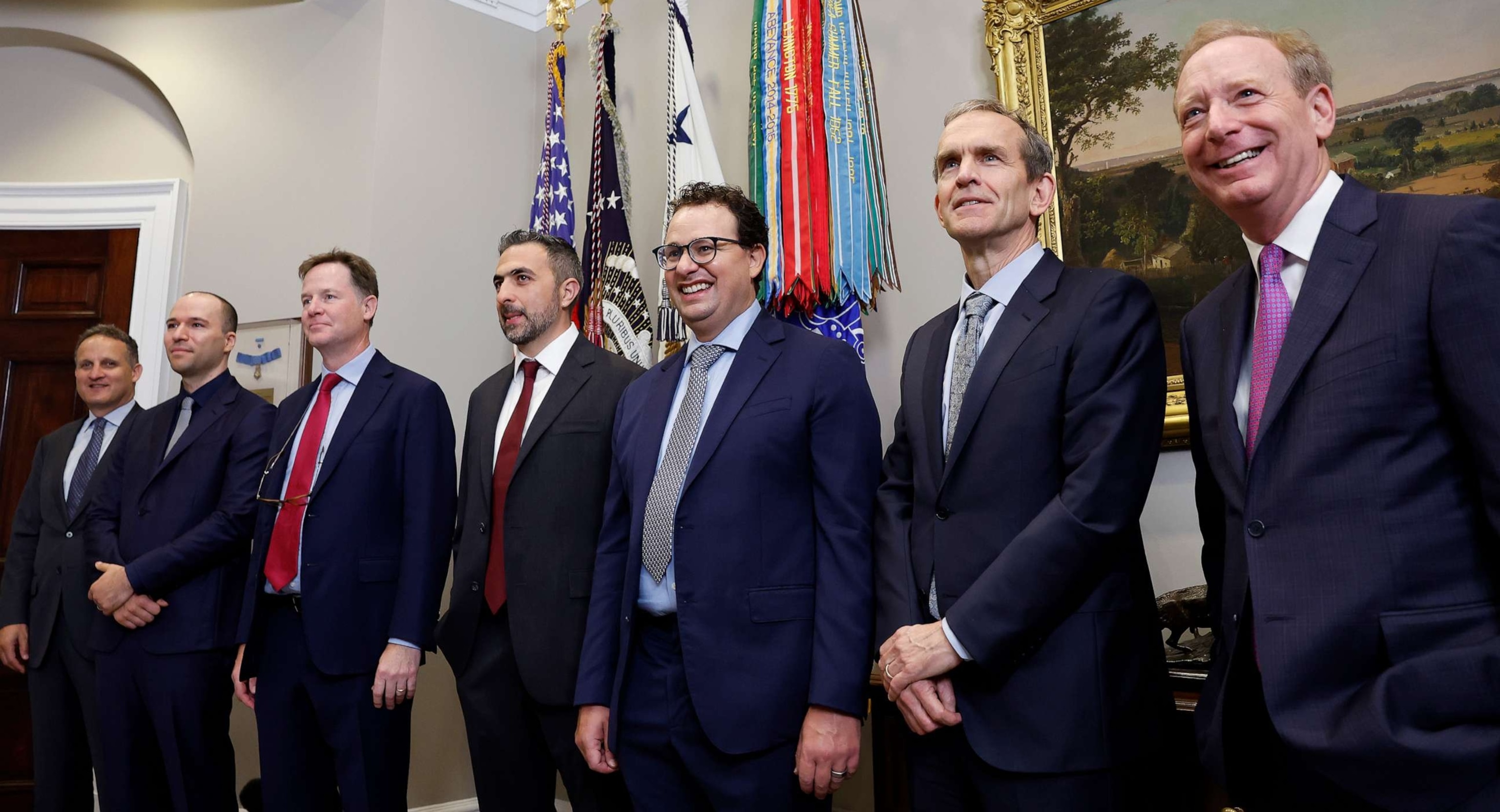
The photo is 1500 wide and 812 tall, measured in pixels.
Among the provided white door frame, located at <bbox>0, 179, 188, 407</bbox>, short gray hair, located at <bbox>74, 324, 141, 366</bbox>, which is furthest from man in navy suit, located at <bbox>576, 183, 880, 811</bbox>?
white door frame, located at <bbox>0, 179, 188, 407</bbox>

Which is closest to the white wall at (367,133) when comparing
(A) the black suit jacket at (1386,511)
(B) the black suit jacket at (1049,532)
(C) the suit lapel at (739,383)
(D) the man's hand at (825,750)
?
(C) the suit lapel at (739,383)

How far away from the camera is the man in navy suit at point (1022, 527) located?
4.78 feet

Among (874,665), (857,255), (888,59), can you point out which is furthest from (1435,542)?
(888,59)

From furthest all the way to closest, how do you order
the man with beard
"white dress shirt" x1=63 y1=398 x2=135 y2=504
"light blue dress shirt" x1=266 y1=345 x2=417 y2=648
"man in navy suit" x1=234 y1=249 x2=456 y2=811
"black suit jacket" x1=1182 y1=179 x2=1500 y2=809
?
"white dress shirt" x1=63 y1=398 x2=135 y2=504
"light blue dress shirt" x1=266 y1=345 x2=417 y2=648
"man in navy suit" x1=234 y1=249 x2=456 y2=811
the man with beard
"black suit jacket" x1=1182 y1=179 x2=1500 y2=809

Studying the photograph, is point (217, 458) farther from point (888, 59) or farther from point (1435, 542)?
point (1435, 542)

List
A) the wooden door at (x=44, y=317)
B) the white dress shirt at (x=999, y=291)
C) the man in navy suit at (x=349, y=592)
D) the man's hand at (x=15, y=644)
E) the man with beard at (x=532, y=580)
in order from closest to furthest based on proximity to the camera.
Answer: the white dress shirt at (x=999, y=291) < the man with beard at (x=532, y=580) < the man in navy suit at (x=349, y=592) < the man's hand at (x=15, y=644) < the wooden door at (x=44, y=317)

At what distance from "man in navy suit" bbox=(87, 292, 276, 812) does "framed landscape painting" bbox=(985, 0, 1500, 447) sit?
8.20ft

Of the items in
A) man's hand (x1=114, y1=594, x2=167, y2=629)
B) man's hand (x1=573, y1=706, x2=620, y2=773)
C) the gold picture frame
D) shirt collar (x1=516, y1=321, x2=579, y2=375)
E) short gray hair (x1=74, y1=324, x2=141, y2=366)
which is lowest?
man's hand (x1=573, y1=706, x2=620, y2=773)

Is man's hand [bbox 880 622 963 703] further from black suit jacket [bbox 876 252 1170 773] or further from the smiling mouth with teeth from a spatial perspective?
the smiling mouth with teeth

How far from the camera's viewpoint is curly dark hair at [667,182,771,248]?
2.09m

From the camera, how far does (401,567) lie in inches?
98.8

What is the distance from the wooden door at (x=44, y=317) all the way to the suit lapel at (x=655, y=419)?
372 cm

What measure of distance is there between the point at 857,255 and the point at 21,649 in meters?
3.14

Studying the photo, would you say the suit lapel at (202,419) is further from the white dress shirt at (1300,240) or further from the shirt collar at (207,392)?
the white dress shirt at (1300,240)
